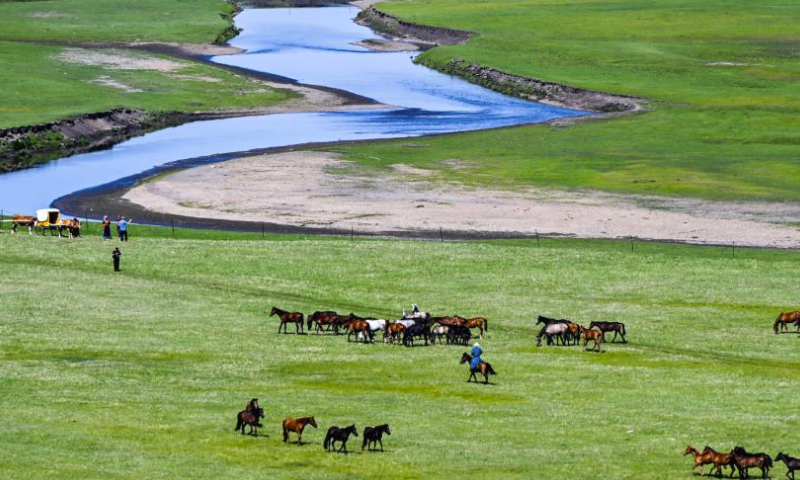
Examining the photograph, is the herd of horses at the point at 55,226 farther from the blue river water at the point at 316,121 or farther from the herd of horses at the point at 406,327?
the herd of horses at the point at 406,327

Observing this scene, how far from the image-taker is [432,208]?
84.1 meters

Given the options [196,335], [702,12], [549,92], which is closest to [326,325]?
[196,335]

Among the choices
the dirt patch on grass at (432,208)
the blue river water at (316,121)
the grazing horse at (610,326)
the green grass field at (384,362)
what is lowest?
the green grass field at (384,362)

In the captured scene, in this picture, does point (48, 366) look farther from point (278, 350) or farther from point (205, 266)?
point (205, 266)

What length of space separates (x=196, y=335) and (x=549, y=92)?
319 feet

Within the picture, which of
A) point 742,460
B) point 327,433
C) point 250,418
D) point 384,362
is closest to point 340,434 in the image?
point 327,433

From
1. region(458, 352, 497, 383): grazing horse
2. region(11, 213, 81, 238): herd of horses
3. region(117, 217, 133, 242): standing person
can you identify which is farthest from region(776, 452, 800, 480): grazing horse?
region(11, 213, 81, 238): herd of horses

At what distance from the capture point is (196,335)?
48156mm

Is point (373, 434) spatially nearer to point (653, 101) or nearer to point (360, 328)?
point (360, 328)

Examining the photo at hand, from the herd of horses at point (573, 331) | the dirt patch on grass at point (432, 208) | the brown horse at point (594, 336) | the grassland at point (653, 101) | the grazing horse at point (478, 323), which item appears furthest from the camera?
the grassland at point (653, 101)

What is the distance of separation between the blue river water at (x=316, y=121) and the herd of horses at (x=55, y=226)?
36.3ft

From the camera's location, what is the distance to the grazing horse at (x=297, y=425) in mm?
33500

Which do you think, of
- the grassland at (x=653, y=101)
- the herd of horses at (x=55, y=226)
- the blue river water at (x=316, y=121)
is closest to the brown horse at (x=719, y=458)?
the herd of horses at (x=55, y=226)

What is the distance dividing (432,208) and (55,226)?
2273cm
